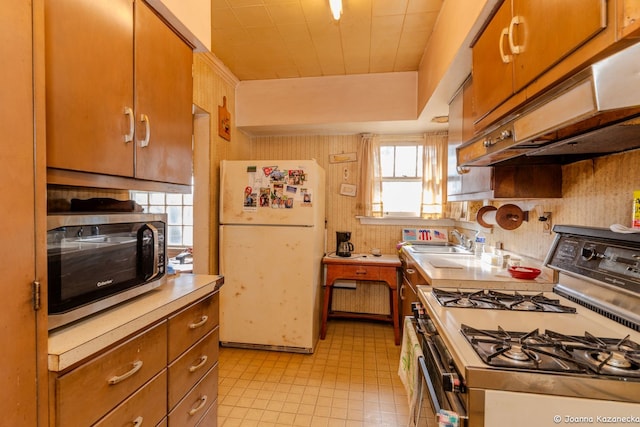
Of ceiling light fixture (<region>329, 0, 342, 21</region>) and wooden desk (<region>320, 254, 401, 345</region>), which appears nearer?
ceiling light fixture (<region>329, 0, 342, 21</region>)

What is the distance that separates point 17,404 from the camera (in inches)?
27.4

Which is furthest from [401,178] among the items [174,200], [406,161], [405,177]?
[174,200]

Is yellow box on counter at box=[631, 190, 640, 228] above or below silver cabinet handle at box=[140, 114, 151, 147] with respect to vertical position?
below

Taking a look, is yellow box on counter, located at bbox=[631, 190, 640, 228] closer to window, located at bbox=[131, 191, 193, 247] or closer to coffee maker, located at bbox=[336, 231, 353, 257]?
coffee maker, located at bbox=[336, 231, 353, 257]

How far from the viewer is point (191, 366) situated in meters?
1.29

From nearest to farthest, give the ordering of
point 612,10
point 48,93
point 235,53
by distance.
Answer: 1. point 612,10
2. point 48,93
3. point 235,53

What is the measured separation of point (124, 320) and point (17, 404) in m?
0.29

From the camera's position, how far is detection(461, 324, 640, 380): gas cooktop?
28.7 inches

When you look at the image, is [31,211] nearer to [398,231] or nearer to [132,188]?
[132,188]

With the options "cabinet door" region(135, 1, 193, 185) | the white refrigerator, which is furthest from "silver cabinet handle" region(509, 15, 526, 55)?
the white refrigerator

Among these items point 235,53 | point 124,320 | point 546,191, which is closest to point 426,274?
point 546,191

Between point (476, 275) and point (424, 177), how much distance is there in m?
1.74

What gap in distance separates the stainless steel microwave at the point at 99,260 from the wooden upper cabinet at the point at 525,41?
1.44 meters

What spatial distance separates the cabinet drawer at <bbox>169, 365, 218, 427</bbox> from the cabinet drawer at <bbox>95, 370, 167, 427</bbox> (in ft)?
0.33
